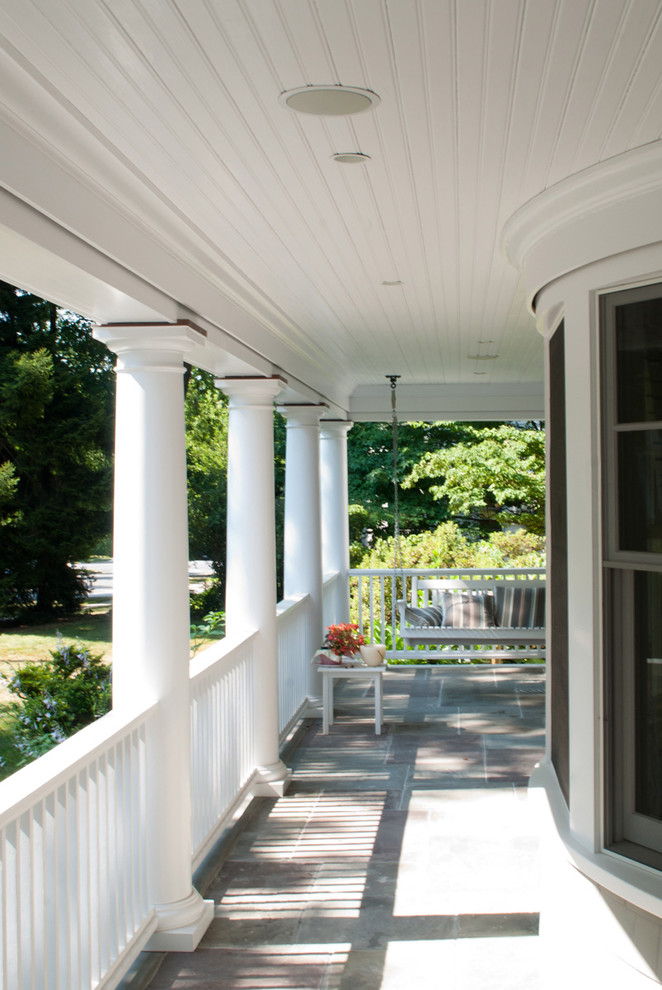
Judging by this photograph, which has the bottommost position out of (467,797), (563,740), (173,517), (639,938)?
(467,797)

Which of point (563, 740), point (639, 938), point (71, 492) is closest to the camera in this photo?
point (639, 938)

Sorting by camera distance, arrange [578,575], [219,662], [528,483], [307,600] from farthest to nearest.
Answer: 1. [528,483]
2. [307,600]
3. [219,662]
4. [578,575]

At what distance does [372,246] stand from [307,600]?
4.76 metres

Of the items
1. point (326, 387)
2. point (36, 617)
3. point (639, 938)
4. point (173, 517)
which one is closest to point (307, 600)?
point (326, 387)

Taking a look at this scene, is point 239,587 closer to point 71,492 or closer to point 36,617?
point 71,492

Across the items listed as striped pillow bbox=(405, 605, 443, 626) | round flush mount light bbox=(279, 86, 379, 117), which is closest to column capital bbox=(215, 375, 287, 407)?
round flush mount light bbox=(279, 86, 379, 117)

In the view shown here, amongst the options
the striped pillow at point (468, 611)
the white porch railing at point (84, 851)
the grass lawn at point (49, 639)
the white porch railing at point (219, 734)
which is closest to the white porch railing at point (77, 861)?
the white porch railing at point (84, 851)

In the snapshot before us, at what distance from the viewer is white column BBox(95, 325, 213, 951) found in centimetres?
402

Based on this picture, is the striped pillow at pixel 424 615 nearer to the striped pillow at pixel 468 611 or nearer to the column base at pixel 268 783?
the striped pillow at pixel 468 611

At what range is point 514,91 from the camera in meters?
2.32

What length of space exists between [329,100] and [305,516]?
590cm

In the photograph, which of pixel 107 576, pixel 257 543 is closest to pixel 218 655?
pixel 257 543

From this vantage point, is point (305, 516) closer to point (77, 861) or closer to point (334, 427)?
point (334, 427)

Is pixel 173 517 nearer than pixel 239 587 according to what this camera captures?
Yes
